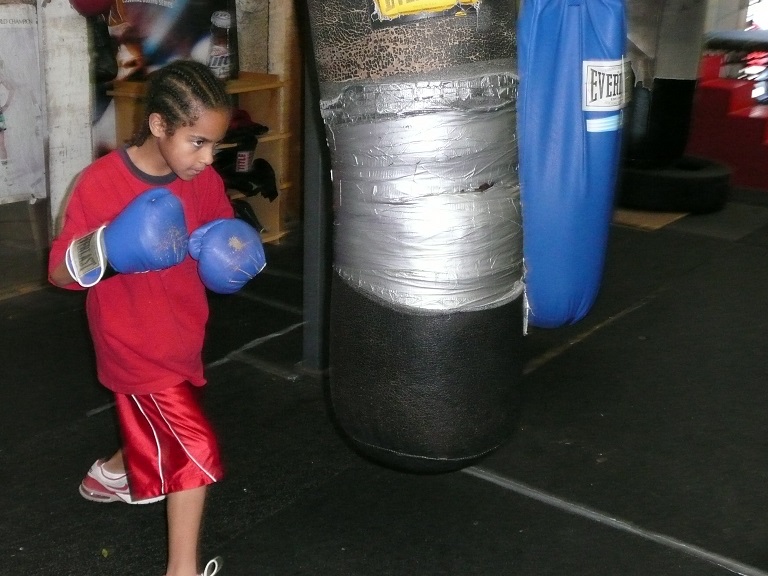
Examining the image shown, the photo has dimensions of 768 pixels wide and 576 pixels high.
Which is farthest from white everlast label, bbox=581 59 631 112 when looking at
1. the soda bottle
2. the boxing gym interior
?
the soda bottle

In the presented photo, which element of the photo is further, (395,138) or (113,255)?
(113,255)

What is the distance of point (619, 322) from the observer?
4.00 meters

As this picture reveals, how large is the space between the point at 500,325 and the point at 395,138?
1.43 ft

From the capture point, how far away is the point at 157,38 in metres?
4.52

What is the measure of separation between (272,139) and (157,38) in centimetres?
84

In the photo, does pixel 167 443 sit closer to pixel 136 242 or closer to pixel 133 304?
pixel 133 304

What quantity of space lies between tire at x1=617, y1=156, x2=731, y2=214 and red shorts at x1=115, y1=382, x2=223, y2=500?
168 inches

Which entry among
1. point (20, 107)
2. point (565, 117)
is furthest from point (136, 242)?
point (20, 107)

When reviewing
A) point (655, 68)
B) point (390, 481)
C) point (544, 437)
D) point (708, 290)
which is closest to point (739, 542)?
point (544, 437)

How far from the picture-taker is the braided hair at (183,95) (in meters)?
1.93

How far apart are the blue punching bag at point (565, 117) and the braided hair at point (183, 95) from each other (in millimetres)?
793

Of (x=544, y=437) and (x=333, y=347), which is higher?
(x=333, y=347)

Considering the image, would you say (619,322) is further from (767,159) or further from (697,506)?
(767,159)

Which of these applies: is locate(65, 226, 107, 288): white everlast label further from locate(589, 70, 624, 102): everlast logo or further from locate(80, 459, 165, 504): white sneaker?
locate(589, 70, 624, 102): everlast logo
